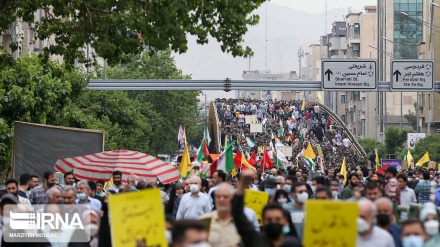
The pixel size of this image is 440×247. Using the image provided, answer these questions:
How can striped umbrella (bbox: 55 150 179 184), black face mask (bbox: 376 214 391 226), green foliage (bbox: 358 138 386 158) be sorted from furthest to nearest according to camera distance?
1. green foliage (bbox: 358 138 386 158)
2. striped umbrella (bbox: 55 150 179 184)
3. black face mask (bbox: 376 214 391 226)

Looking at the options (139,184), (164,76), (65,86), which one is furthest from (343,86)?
(164,76)

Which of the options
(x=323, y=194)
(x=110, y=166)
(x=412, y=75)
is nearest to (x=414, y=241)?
(x=323, y=194)

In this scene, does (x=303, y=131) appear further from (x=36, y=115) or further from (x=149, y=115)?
(x=36, y=115)

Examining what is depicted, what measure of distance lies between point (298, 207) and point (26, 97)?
1711cm

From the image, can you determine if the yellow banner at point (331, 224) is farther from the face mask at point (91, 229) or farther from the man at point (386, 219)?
the face mask at point (91, 229)

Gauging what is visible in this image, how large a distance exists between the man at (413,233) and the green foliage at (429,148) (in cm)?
5224

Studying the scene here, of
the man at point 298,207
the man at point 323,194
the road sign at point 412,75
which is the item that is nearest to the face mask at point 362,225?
the man at point 323,194

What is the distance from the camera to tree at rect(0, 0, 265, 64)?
72.5 ft

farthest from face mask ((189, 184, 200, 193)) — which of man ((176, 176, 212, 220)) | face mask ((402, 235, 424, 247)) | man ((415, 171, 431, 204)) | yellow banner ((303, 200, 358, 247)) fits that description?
yellow banner ((303, 200, 358, 247))

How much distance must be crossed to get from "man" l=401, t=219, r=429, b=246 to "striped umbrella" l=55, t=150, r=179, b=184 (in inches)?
550

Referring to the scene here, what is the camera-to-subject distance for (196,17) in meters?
22.4

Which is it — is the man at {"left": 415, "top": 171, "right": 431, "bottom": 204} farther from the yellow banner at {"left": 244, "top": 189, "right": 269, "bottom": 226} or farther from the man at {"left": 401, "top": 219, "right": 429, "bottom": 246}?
the man at {"left": 401, "top": 219, "right": 429, "bottom": 246}

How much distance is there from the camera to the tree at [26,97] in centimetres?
3070

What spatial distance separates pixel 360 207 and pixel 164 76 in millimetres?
81134
